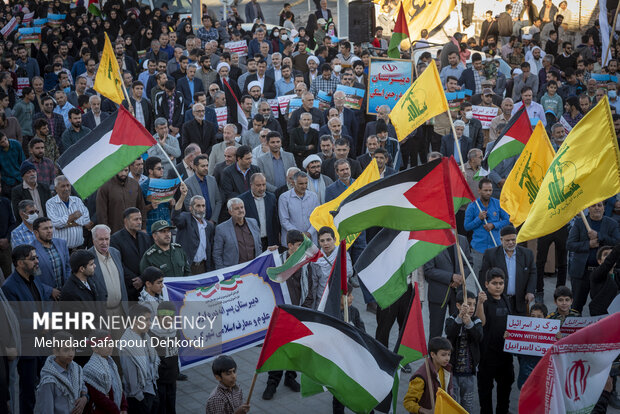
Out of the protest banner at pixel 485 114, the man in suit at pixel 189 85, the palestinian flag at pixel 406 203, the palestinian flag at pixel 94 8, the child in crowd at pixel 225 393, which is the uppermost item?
the palestinian flag at pixel 94 8

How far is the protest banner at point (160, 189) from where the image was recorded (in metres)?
11.2

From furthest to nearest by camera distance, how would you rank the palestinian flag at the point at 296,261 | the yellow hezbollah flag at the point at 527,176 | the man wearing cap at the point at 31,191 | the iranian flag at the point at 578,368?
the man wearing cap at the point at 31,191, the yellow hezbollah flag at the point at 527,176, the palestinian flag at the point at 296,261, the iranian flag at the point at 578,368

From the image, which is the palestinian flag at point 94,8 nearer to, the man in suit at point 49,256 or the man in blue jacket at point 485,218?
the man in blue jacket at point 485,218

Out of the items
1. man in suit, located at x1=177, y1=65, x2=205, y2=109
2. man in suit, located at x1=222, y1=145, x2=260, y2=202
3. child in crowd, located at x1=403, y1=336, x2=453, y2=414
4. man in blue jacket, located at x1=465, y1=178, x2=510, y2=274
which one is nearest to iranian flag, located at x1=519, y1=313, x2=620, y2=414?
child in crowd, located at x1=403, y1=336, x2=453, y2=414

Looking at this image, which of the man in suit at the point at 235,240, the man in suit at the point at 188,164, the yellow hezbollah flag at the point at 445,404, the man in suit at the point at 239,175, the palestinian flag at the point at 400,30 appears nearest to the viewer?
the yellow hezbollah flag at the point at 445,404

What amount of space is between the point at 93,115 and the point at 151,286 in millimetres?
7206

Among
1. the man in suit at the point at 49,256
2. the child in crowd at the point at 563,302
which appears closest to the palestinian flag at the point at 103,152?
the man in suit at the point at 49,256

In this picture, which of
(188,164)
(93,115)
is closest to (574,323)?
(188,164)

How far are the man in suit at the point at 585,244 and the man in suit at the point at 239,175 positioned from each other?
449cm

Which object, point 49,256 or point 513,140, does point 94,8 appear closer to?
point 513,140

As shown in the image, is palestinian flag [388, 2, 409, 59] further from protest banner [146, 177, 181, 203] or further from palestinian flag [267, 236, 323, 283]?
palestinian flag [267, 236, 323, 283]

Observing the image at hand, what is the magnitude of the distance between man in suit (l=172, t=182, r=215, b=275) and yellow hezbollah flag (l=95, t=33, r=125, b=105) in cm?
292

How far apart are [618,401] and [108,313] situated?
5671 mm

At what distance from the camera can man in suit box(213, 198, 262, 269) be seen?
34.9 feet
